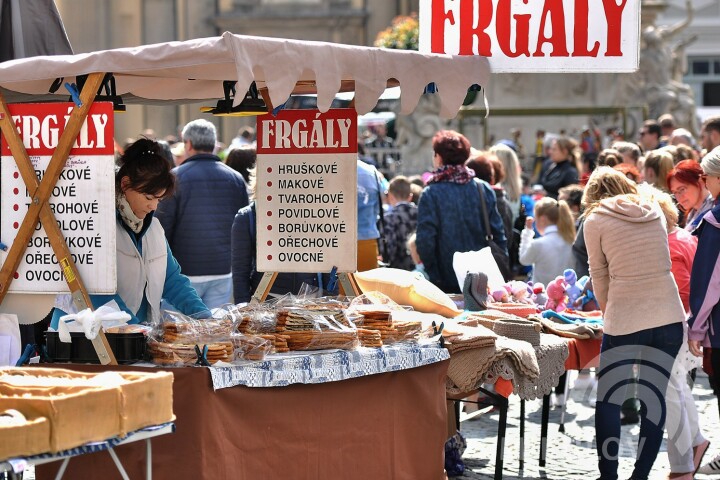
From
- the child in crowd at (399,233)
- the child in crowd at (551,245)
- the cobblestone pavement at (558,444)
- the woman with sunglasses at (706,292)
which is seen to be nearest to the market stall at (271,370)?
the cobblestone pavement at (558,444)

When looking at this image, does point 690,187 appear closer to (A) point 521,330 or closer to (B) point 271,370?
(A) point 521,330

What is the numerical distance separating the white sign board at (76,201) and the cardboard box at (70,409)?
0.92 m

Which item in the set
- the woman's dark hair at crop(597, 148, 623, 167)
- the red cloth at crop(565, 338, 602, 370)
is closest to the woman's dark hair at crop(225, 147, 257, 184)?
the woman's dark hair at crop(597, 148, 623, 167)

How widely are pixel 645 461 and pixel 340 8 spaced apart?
1150 inches

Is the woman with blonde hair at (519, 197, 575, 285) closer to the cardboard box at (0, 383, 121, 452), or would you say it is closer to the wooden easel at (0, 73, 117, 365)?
the wooden easel at (0, 73, 117, 365)

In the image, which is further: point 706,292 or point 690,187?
point 690,187

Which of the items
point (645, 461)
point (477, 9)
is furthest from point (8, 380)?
point (645, 461)

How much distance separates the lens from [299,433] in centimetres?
564

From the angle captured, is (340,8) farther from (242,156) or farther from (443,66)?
(443,66)

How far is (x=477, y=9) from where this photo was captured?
6.77 metres

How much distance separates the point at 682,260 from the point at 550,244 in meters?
2.02


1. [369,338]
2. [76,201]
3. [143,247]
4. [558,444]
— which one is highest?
[76,201]

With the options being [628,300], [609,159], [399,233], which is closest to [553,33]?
[628,300]

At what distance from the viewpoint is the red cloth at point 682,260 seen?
25.5 ft
